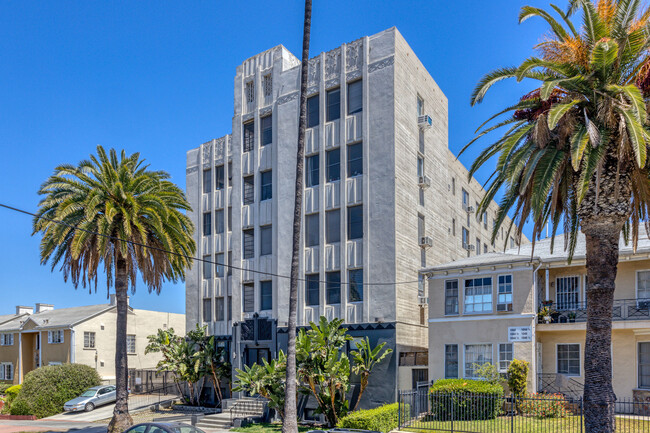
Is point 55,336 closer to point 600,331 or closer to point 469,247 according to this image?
point 469,247

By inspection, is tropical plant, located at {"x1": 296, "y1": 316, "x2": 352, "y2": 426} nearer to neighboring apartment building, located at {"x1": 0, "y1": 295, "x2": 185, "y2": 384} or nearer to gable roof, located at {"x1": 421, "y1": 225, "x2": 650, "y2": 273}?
gable roof, located at {"x1": 421, "y1": 225, "x2": 650, "y2": 273}

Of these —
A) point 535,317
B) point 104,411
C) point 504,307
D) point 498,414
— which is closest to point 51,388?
point 104,411

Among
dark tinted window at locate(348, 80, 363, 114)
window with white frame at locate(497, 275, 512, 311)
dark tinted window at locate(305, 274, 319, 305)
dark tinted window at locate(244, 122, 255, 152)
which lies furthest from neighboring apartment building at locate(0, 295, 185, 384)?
window with white frame at locate(497, 275, 512, 311)

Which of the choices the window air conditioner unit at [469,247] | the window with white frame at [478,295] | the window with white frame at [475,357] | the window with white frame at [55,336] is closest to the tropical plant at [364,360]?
the window with white frame at [475,357]

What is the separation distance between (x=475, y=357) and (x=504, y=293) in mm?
3292

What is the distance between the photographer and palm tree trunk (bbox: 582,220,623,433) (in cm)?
1669

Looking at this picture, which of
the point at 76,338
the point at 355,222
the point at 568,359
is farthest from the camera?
the point at 76,338

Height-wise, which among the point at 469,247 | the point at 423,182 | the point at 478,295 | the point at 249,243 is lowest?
the point at 478,295

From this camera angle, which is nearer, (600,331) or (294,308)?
(600,331)

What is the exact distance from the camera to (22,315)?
191 feet

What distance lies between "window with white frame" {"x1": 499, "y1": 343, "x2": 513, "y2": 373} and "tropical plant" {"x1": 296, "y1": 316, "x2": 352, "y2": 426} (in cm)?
706

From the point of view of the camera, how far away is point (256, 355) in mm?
34438

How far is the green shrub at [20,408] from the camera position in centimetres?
3675

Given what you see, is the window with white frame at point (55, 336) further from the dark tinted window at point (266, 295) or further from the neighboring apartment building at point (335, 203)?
the dark tinted window at point (266, 295)
